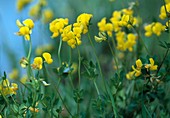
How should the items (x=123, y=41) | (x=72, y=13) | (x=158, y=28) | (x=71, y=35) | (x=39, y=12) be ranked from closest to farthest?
(x=71, y=35) < (x=158, y=28) < (x=123, y=41) < (x=39, y=12) < (x=72, y=13)

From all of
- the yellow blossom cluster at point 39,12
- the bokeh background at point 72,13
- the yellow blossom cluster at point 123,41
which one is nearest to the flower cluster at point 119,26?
the yellow blossom cluster at point 123,41

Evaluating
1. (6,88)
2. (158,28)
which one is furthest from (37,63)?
(158,28)

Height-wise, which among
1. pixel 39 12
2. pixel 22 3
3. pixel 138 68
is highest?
pixel 22 3

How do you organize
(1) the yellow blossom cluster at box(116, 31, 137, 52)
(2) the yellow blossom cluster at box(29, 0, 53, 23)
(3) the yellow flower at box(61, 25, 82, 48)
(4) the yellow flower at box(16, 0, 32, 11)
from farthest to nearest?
(4) the yellow flower at box(16, 0, 32, 11) < (2) the yellow blossom cluster at box(29, 0, 53, 23) < (1) the yellow blossom cluster at box(116, 31, 137, 52) < (3) the yellow flower at box(61, 25, 82, 48)

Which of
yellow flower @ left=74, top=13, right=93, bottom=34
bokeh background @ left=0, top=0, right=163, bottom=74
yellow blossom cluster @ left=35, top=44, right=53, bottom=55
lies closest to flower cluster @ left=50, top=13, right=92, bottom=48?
yellow flower @ left=74, top=13, right=93, bottom=34

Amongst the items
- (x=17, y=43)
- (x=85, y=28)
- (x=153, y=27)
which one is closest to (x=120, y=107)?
(x=153, y=27)

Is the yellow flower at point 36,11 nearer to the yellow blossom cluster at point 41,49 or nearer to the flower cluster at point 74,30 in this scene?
the yellow blossom cluster at point 41,49

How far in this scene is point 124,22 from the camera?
1.50 m

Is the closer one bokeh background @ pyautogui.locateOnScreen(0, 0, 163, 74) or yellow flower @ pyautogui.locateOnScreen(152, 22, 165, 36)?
yellow flower @ pyautogui.locateOnScreen(152, 22, 165, 36)

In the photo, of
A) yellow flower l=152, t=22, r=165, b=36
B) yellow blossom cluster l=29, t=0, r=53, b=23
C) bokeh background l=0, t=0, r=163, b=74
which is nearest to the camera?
yellow flower l=152, t=22, r=165, b=36

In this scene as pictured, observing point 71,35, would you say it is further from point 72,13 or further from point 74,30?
point 72,13

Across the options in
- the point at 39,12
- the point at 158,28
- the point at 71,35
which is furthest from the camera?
the point at 39,12

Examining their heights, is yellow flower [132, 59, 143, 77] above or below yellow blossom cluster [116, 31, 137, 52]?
below

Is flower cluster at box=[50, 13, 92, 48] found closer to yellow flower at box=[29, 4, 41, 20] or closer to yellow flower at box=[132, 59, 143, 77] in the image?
yellow flower at box=[132, 59, 143, 77]
